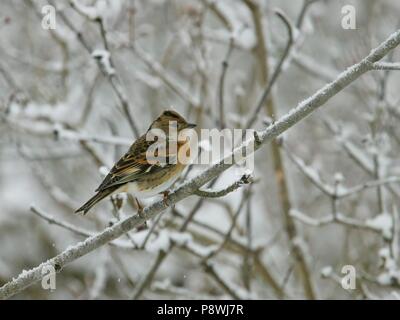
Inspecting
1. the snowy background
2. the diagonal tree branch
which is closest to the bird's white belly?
the snowy background

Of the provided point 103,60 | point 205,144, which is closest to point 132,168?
point 205,144

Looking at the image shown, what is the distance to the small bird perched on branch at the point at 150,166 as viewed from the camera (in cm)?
445

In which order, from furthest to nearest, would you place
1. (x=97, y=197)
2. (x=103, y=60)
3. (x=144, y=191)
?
1. (x=103, y=60)
2. (x=144, y=191)
3. (x=97, y=197)

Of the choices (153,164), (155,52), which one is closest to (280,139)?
(153,164)

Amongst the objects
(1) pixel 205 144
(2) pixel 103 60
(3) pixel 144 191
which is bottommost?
(3) pixel 144 191

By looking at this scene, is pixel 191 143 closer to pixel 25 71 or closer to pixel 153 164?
pixel 153 164

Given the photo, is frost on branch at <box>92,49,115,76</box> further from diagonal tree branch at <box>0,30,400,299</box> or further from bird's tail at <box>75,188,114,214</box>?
diagonal tree branch at <box>0,30,400,299</box>

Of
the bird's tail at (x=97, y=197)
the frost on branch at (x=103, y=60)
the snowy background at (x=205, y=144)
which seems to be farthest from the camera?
the snowy background at (x=205, y=144)

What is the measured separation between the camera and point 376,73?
7156 millimetres

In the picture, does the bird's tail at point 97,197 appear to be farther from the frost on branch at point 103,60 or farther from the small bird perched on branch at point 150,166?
the frost on branch at point 103,60

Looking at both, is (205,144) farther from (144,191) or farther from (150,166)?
(144,191)

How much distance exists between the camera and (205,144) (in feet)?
15.1

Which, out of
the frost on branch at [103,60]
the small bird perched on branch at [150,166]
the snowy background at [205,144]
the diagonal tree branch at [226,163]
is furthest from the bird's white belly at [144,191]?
the frost on branch at [103,60]

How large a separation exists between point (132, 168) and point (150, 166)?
124 millimetres
